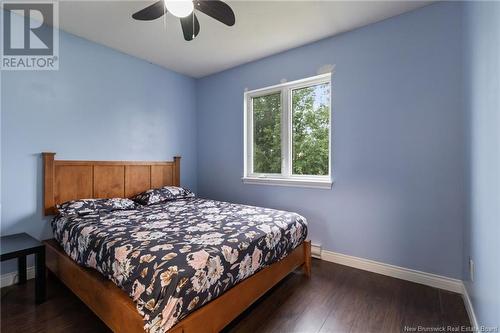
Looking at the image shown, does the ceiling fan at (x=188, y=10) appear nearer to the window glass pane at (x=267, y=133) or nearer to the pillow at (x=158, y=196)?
the window glass pane at (x=267, y=133)

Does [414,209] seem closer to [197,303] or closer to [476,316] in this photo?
[476,316]

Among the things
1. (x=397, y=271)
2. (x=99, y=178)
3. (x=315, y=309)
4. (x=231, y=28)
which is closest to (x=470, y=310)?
(x=397, y=271)

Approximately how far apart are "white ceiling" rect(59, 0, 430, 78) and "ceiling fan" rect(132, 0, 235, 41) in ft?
1.23

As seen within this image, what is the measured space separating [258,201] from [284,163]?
65 cm

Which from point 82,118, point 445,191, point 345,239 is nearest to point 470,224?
point 445,191

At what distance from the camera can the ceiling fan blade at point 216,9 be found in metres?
1.74

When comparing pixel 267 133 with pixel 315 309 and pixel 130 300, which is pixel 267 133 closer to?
pixel 315 309

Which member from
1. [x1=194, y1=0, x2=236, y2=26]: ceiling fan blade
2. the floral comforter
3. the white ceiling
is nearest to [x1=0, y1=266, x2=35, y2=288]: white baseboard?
the floral comforter

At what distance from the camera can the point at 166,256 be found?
1.39m

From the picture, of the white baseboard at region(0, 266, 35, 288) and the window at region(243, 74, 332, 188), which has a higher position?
the window at region(243, 74, 332, 188)

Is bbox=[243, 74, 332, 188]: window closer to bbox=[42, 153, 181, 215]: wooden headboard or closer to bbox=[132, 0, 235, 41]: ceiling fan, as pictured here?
bbox=[42, 153, 181, 215]: wooden headboard

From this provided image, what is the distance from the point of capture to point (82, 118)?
8.94 feet

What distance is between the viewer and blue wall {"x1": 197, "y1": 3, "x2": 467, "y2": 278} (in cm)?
209

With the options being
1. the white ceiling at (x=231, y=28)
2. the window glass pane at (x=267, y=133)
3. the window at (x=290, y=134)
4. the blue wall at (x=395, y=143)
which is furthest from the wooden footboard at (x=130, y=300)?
the white ceiling at (x=231, y=28)
